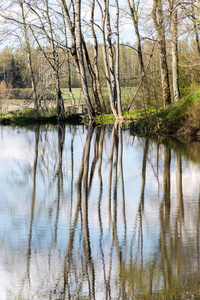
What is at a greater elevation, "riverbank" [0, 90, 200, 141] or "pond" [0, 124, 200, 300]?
"riverbank" [0, 90, 200, 141]

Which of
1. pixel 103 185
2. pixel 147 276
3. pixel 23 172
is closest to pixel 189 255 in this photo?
pixel 147 276

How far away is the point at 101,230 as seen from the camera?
444 cm

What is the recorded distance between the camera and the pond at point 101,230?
3.11 m

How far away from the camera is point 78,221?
15.9ft

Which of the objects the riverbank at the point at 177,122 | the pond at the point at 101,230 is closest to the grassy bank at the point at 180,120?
the riverbank at the point at 177,122

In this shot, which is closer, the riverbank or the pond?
the pond

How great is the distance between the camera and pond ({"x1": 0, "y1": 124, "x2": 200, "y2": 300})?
10.2ft

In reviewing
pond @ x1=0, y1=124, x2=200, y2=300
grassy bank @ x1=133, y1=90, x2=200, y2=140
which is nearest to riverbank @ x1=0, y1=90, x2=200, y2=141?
grassy bank @ x1=133, y1=90, x2=200, y2=140

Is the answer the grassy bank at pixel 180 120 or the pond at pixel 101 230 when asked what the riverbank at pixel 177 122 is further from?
the pond at pixel 101 230

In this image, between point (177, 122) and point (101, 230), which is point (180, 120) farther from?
point (101, 230)

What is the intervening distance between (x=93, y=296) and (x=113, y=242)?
3.74 feet

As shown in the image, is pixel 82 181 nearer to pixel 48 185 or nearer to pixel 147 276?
pixel 48 185

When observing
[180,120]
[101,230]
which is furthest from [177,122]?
[101,230]

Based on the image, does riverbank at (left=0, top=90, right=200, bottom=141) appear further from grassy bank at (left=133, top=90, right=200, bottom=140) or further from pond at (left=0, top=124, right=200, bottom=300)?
pond at (left=0, top=124, right=200, bottom=300)
